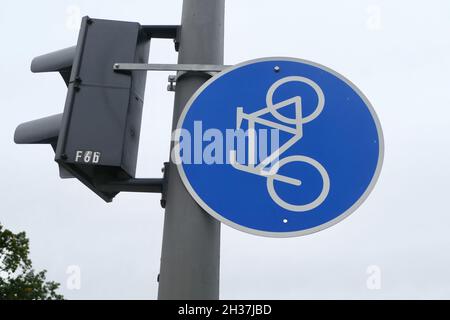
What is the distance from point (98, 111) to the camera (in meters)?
2.06

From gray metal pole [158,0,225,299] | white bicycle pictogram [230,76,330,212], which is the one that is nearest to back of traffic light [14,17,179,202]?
gray metal pole [158,0,225,299]

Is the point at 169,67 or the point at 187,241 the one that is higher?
the point at 169,67

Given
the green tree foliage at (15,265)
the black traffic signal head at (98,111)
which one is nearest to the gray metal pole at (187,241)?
the black traffic signal head at (98,111)

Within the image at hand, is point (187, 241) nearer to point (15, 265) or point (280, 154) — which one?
point (280, 154)

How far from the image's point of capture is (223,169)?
6.27ft

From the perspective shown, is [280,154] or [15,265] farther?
[15,265]

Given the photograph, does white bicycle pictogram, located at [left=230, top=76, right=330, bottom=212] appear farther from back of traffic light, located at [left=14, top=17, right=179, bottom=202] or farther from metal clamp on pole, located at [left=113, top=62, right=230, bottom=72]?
back of traffic light, located at [left=14, top=17, right=179, bottom=202]

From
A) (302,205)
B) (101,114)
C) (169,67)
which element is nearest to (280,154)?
(302,205)

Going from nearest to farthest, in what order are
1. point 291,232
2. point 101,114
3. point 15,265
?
point 291,232 < point 101,114 < point 15,265

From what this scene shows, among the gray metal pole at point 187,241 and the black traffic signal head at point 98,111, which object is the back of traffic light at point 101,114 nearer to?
the black traffic signal head at point 98,111

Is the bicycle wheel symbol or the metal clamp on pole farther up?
the metal clamp on pole

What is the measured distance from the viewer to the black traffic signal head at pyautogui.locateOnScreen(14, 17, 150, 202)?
2016 millimetres
